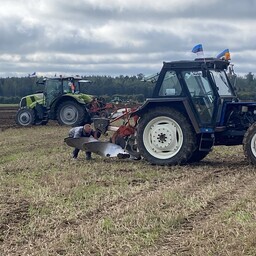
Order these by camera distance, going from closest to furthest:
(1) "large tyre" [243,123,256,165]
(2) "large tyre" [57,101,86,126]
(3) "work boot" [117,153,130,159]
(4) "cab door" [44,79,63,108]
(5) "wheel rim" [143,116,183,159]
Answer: (1) "large tyre" [243,123,256,165] < (5) "wheel rim" [143,116,183,159] < (3) "work boot" [117,153,130,159] < (2) "large tyre" [57,101,86,126] < (4) "cab door" [44,79,63,108]

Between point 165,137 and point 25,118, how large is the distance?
1403 cm

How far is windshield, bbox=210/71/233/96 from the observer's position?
11953mm

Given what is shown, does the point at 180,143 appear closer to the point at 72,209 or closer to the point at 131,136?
the point at 131,136

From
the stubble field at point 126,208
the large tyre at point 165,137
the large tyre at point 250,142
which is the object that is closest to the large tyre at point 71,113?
the stubble field at point 126,208

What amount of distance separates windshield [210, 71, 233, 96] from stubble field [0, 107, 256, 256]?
1385 mm

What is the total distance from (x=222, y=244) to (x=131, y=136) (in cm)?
700

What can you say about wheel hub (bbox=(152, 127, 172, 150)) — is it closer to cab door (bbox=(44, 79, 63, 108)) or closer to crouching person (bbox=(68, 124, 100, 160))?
crouching person (bbox=(68, 124, 100, 160))

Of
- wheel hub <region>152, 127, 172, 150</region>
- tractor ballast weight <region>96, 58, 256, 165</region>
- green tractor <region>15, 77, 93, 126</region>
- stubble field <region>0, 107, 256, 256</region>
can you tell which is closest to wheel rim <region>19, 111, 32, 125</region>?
green tractor <region>15, 77, 93, 126</region>

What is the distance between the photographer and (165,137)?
39.3 feet

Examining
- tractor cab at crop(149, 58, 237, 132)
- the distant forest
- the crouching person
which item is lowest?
the distant forest

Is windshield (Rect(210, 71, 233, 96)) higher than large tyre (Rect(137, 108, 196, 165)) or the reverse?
higher

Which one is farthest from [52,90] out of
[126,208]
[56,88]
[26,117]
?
[126,208]

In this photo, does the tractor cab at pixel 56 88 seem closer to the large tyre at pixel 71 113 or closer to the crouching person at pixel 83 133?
the large tyre at pixel 71 113

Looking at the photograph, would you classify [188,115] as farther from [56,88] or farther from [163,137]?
[56,88]
